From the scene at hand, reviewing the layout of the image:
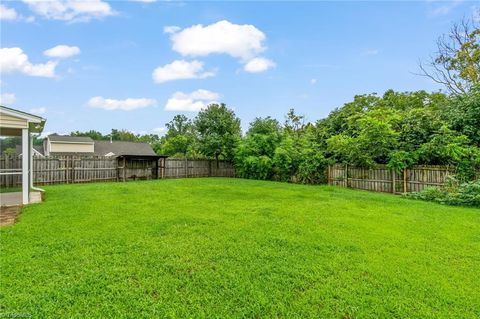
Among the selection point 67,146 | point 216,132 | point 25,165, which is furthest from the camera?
point 67,146

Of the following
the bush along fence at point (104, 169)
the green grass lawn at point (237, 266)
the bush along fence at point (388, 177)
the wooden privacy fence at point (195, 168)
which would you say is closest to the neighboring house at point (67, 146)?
the bush along fence at point (104, 169)

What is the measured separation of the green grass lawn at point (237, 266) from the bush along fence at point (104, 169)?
8.33 meters

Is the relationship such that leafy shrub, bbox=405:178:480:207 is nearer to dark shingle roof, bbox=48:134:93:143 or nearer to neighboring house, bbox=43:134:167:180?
neighboring house, bbox=43:134:167:180

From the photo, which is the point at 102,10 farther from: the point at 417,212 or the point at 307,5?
the point at 417,212

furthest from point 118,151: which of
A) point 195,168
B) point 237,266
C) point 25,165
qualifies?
point 237,266

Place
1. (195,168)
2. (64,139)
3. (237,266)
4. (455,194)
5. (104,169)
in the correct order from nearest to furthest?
(237,266)
(455,194)
(104,169)
(195,168)
(64,139)

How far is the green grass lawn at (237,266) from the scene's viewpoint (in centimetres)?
248

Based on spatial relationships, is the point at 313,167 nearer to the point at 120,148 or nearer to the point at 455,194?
the point at 455,194

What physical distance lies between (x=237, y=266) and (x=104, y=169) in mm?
13839

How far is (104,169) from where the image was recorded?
48.8 feet

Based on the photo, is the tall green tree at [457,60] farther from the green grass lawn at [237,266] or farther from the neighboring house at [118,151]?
the neighboring house at [118,151]

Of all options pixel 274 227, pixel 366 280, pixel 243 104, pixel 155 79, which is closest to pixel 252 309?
pixel 366 280

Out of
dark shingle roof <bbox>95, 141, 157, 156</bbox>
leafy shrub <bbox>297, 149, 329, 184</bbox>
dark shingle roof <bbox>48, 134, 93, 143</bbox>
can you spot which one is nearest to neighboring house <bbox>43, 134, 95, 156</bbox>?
dark shingle roof <bbox>48, 134, 93, 143</bbox>

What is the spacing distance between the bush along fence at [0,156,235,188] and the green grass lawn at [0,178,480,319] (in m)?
8.33
